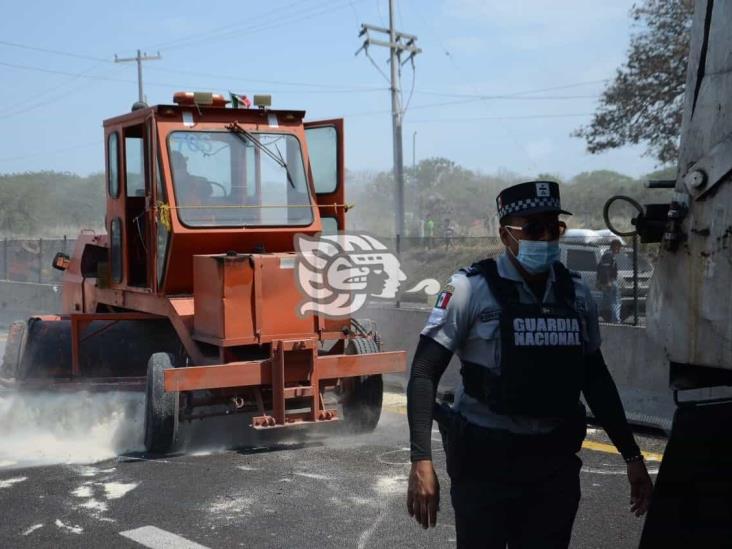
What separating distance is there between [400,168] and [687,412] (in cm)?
3481

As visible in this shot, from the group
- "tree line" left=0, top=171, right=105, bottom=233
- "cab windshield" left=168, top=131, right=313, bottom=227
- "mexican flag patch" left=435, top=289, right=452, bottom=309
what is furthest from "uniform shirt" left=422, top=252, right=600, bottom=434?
"tree line" left=0, top=171, right=105, bottom=233

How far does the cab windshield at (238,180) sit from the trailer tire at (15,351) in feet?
8.12

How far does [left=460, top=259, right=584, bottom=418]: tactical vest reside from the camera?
3268 mm

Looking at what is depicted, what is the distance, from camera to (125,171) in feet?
29.2

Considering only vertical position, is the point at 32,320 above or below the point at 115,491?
above

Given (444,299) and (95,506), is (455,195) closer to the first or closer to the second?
(95,506)

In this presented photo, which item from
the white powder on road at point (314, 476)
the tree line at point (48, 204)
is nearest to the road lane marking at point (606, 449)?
the white powder on road at point (314, 476)

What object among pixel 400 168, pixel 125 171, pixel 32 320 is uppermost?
pixel 400 168

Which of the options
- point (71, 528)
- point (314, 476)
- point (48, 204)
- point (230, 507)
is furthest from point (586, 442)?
point (48, 204)

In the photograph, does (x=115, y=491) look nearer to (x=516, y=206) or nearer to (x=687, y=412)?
(x=516, y=206)

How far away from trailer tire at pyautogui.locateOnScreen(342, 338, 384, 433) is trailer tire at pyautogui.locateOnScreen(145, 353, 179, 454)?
166cm

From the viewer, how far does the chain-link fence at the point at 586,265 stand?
10.0 m

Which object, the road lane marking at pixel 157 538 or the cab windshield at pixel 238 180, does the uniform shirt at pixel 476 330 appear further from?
the cab windshield at pixel 238 180

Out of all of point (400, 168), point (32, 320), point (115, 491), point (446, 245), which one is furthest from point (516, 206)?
point (400, 168)
